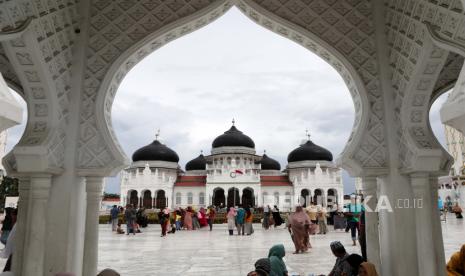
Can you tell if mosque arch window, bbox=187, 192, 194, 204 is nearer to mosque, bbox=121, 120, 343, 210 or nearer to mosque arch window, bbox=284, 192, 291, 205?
mosque, bbox=121, 120, 343, 210

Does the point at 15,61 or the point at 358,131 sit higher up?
the point at 15,61

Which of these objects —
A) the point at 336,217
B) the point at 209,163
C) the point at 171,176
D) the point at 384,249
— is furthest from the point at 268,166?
the point at 384,249

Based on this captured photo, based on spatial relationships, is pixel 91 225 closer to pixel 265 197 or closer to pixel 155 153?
pixel 265 197

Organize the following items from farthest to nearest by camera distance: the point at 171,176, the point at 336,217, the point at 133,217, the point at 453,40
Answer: the point at 171,176, the point at 336,217, the point at 133,217, the point at 453,40

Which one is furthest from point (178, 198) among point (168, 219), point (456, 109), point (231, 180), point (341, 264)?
point (456, 109)

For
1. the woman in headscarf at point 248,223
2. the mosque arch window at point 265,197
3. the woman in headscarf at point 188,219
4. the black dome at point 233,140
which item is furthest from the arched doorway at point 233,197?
the woman in headscarf at point 248,223

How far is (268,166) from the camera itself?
159ft

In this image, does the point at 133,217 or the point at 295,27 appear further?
the point at 133,217

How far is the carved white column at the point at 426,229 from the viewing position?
3.93 meters

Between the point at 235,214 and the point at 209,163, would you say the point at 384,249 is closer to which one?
the point at 235,214

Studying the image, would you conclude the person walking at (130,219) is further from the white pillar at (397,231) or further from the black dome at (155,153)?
the black dome at (155,153)

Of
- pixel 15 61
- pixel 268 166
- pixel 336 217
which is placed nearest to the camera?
pixel 15 61

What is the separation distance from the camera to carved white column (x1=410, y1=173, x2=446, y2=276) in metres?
3.93

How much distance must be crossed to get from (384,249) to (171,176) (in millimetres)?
40223
